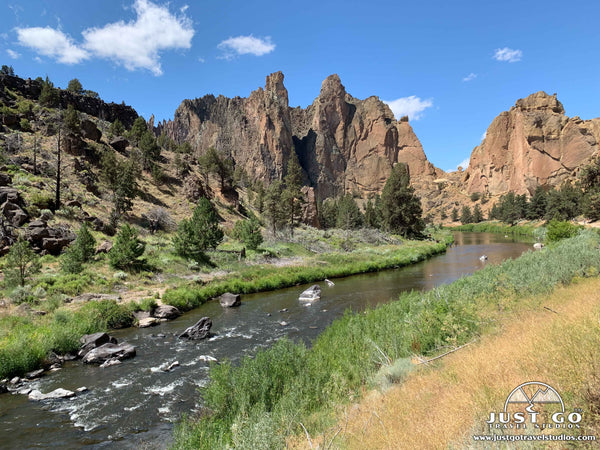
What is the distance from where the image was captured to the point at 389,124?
182 meters

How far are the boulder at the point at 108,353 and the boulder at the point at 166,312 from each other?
544 centimetres

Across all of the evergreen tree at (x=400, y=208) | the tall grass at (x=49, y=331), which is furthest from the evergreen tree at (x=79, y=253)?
the evergreen tree at (x=400, y=208)

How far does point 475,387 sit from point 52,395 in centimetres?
1256

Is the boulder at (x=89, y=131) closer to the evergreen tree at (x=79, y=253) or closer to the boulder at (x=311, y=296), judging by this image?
the evergreen tree at (x=79, y=253)

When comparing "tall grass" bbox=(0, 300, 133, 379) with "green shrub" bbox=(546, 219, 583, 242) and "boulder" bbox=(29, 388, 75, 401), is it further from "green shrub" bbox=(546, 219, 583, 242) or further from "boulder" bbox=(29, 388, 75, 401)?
"green shrub" bbox=(546, 219, 583, 242)

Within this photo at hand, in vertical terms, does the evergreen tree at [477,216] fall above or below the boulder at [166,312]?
above

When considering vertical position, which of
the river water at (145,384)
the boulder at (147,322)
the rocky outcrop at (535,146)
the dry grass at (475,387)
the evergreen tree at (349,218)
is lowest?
the river water at (145,384)

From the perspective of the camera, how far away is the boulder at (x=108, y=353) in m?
13.1

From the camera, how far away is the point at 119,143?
199ft

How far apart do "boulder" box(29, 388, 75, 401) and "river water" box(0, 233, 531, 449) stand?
7.7 inches

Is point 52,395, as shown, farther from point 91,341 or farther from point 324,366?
point 324,366

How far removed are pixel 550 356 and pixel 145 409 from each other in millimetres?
10251

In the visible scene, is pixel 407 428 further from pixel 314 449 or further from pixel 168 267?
pixel 168 267

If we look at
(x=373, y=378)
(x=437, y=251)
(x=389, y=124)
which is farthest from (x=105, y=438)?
(x=389, y=124)
